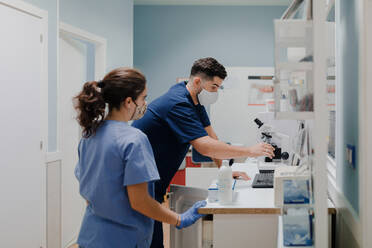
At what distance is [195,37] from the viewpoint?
17.8ft

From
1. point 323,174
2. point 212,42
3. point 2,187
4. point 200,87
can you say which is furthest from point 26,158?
point 212,42

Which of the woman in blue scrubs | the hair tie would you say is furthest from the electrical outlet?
the hair tie

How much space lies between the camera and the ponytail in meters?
1.26

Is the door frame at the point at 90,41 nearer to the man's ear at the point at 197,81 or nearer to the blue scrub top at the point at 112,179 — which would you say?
the man's ear at the point at 197,81

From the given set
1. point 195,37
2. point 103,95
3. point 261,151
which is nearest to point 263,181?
point 261,151

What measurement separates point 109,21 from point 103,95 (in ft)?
9.50

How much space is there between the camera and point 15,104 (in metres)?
2.56

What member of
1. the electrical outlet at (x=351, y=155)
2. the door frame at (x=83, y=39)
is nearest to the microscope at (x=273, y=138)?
the electrical outlet at (x=351, y=155)

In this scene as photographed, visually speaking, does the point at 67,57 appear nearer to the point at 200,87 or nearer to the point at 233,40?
the point at 200,87

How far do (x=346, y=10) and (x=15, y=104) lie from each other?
A: 219 cm

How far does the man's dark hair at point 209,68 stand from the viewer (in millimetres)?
2000

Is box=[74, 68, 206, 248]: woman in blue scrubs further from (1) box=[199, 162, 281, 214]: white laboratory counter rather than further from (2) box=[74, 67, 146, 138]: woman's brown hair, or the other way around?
(1) box=[199, 162, 281, 214]: white laboratory counter

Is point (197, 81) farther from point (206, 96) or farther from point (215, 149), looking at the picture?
point (215, 149)

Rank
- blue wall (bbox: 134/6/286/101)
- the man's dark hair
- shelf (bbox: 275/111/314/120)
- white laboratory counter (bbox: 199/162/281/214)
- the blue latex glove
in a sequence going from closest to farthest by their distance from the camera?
shelf (bbox: 275/111/314/120), the blue latex glove, white laboratory counter (bbox: 199/162/281/214), the man's dark hair, blue wall (bbox: 134/6/286/101)
